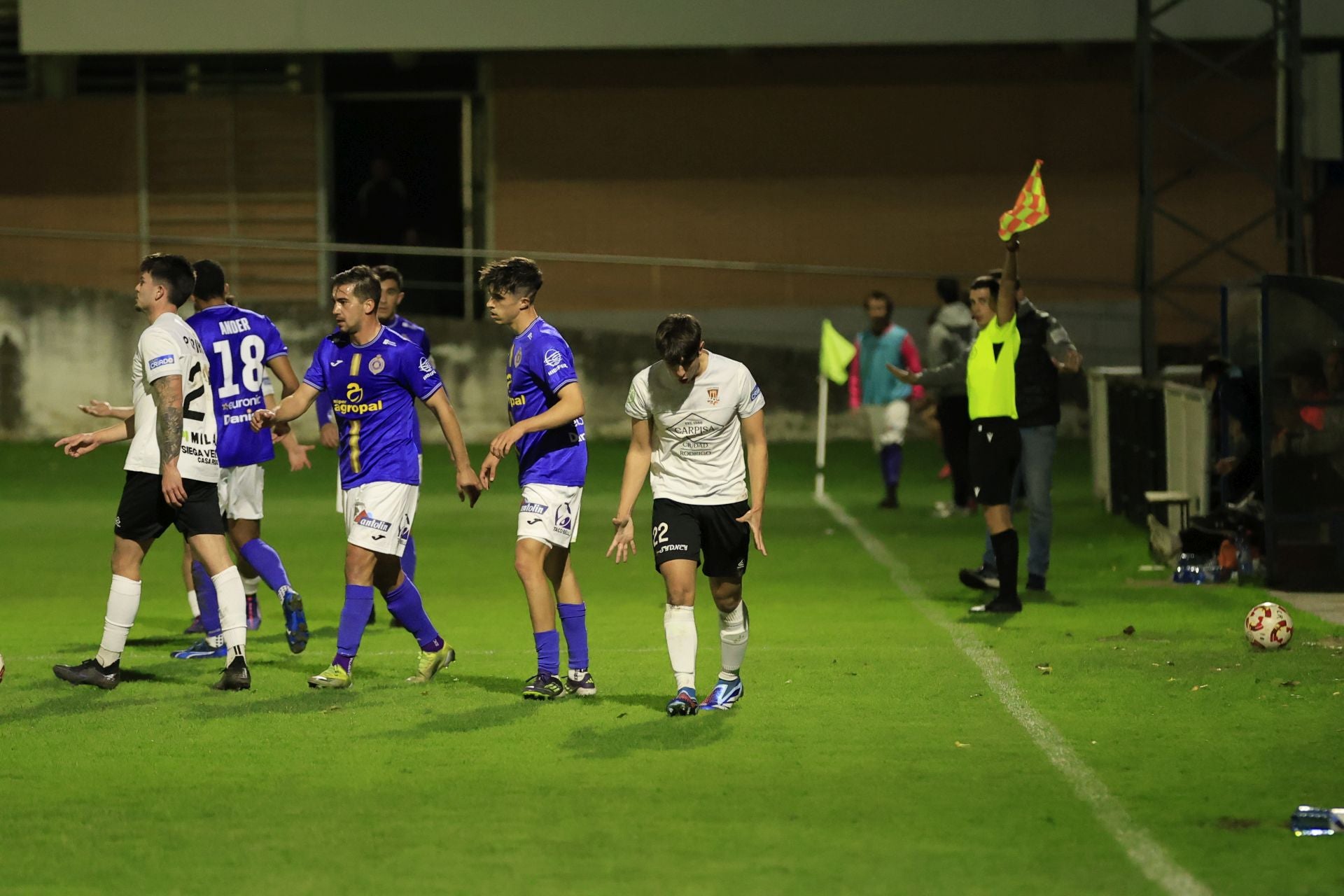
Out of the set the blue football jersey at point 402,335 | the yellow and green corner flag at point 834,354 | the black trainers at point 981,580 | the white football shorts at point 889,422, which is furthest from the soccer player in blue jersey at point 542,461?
the yellow and green corner flag at point 834,354

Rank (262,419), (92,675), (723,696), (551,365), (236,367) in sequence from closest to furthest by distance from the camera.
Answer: (723,696), (551,365), (92,675), (262,419), (236,367)

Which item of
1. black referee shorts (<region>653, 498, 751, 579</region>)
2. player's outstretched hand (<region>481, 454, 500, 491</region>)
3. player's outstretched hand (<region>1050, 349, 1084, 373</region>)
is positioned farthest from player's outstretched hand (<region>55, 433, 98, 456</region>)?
player's outstretched hand (<region>1050, 349, 1084, 373</region>)

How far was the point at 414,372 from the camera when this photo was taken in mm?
8977

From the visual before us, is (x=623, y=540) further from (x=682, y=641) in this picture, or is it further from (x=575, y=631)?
(x=575, y=631)

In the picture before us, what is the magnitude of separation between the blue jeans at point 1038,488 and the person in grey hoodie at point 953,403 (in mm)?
4648

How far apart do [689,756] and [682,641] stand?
845mm

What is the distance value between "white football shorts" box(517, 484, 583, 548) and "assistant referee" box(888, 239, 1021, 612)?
351 centimetres

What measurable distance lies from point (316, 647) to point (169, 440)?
6.99 ft

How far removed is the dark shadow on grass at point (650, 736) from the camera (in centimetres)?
766

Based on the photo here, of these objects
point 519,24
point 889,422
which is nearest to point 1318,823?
point 889,422

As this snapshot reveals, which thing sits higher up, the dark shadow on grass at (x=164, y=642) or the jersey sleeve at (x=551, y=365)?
the jersey sleeve at (x=551, y=365)

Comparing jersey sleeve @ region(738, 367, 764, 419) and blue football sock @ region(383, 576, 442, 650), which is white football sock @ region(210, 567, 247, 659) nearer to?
blue football sock @ region(383, 576, 442, 650)

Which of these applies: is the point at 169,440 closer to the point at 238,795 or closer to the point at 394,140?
Answer: the point at 238,795

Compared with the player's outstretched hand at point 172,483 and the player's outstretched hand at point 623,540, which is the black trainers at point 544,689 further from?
the player's outstretched hand at point 172,483
